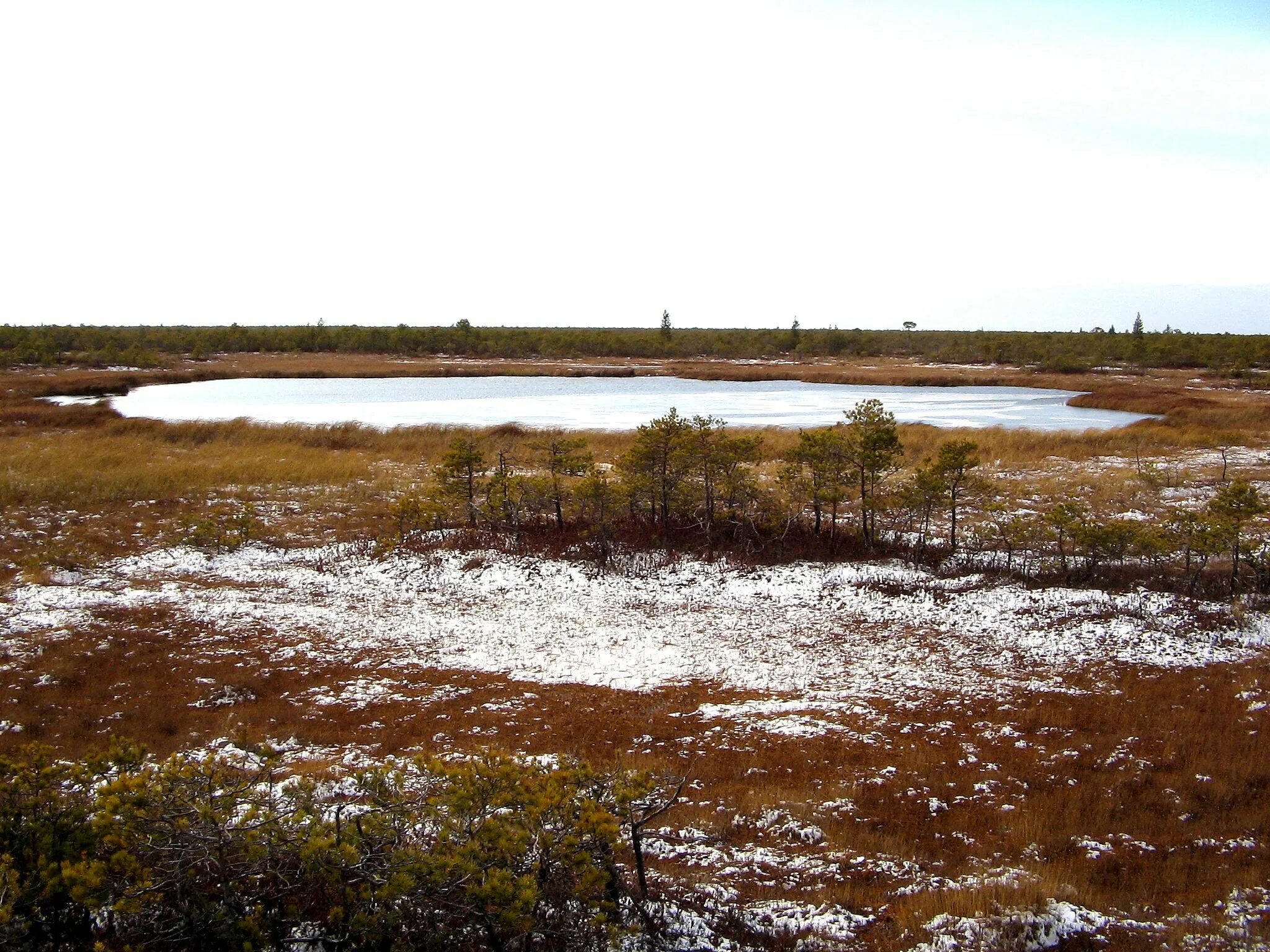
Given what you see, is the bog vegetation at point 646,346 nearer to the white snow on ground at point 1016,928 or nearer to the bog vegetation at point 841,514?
the bog vegetation at point 841,514

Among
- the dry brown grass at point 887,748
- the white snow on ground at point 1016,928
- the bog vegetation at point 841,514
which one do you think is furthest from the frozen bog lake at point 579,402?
the white snow on ground at point 1016,928

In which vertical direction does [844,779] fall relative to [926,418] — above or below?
below

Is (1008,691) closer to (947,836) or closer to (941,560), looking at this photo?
(947,836)

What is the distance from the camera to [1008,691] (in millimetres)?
11094

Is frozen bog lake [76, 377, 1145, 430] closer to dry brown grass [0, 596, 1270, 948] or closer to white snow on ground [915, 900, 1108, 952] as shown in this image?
dry brown grass [0, 596, 1270, 948]

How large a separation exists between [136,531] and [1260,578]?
81.0ft

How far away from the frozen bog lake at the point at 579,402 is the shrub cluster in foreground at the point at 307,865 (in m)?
32.8

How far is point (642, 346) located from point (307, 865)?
113 metres

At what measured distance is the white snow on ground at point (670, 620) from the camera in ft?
39.7

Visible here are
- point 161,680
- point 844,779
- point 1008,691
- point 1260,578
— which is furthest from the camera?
point 1260,578

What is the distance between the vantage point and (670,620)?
14.5 m

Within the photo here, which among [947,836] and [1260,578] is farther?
[1260,578]

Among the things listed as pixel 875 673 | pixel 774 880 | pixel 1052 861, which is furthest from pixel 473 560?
pixel 1052 861

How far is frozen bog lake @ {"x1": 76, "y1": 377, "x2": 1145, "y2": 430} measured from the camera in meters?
41.4
